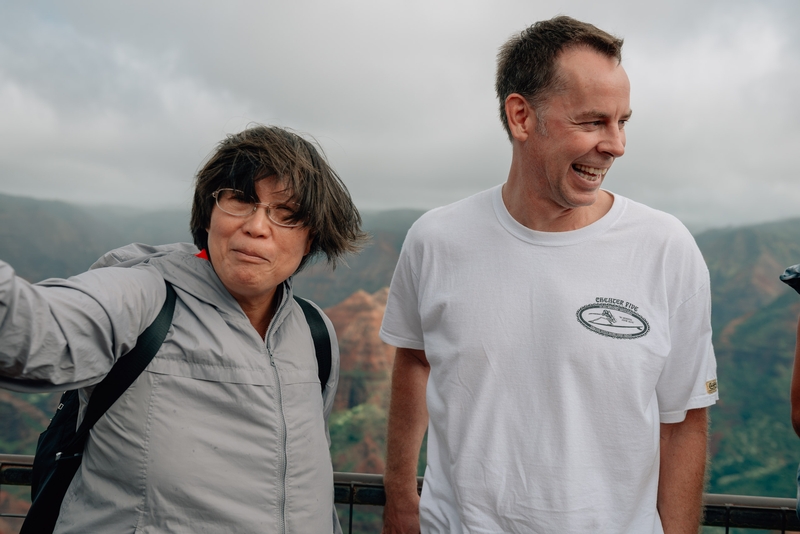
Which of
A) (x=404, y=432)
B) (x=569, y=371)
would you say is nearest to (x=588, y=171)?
(x=569, y=371)

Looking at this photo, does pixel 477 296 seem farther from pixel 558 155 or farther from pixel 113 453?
pixel 113 453

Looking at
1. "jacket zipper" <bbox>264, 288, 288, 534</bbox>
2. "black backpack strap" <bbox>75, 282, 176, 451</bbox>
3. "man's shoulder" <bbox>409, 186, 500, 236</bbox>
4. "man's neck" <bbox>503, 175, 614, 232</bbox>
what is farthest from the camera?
"man's shoulder" <bbox>409, 186, 500, 236</bbox>

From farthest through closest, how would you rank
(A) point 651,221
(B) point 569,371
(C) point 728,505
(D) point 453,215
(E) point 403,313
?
(C) point 728,505, (E) point 403,313, (D) point 453,215, (A) point 651,221, (B) point 569,371

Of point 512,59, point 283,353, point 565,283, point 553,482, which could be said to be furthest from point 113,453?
point 512,59

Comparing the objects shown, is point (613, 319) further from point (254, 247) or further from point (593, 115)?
point (254, 247)

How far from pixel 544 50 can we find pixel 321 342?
1.21 metres

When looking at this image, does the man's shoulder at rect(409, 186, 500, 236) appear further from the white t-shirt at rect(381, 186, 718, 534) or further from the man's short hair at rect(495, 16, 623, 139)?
the man's short hair at rect(495, 16, 623, 139)

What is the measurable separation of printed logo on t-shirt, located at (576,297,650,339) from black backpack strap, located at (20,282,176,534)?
117 centimetres

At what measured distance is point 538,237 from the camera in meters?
1.82

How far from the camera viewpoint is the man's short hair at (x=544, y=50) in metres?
1.86

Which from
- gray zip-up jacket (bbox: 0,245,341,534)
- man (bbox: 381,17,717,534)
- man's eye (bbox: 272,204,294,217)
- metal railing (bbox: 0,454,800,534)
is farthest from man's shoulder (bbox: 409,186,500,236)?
metal railing (bbox: 0,454,800,534)

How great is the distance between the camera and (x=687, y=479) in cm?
182

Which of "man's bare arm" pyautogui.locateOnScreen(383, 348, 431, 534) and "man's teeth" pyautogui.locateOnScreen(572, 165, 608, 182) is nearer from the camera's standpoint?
"man's teeth" pyautogui.locateOnScreen(572, 165, 608, 182)

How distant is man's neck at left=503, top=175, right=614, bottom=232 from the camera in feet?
6.01
